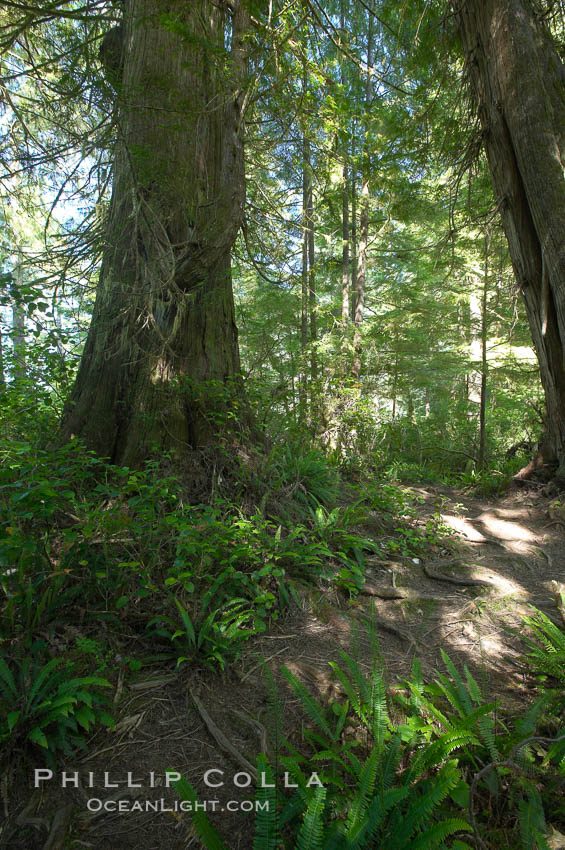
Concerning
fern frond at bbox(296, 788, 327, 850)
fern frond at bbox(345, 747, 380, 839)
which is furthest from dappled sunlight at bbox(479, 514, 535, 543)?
fern frond at bbox(296, 788, 327, 850)

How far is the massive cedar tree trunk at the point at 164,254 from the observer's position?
11.9 ft

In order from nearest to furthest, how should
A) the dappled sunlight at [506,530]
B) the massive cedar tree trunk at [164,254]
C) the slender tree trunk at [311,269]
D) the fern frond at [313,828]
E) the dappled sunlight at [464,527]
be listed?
the fern frond at [313,828]
the massive cedar tree trunk at [164,254]
the dappled sunlight at [464,527]
the dappled sunlight at [506,530]
the slender tree trunk at [311,269]

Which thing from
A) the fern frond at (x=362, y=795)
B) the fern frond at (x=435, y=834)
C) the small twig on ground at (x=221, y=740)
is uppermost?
the fern frond at (x=362, y=795)

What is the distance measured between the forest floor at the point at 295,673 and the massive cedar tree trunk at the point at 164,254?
2059 millimetres

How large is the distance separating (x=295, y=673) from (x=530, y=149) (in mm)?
6100

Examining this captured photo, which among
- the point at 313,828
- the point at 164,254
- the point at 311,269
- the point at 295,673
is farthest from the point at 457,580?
the point at 311,269

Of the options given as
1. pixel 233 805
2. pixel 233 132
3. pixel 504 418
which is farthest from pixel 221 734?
pixel 504 418

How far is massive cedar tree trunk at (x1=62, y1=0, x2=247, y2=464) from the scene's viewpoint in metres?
3.63

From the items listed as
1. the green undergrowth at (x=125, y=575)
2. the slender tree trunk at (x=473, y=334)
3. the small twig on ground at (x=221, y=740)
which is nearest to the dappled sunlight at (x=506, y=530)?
the green undergrowth at (x=125, y=575)

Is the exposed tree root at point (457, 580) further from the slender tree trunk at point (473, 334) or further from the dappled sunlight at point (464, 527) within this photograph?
the slender tree trunk at point (473, 334)

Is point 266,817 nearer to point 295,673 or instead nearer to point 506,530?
point 295,673

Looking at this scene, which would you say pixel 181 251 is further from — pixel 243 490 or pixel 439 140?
pixel 439 140

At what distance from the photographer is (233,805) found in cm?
179

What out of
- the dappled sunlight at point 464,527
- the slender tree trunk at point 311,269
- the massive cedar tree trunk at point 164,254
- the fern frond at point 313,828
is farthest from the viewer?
the slender tree trunk at point 311,269
